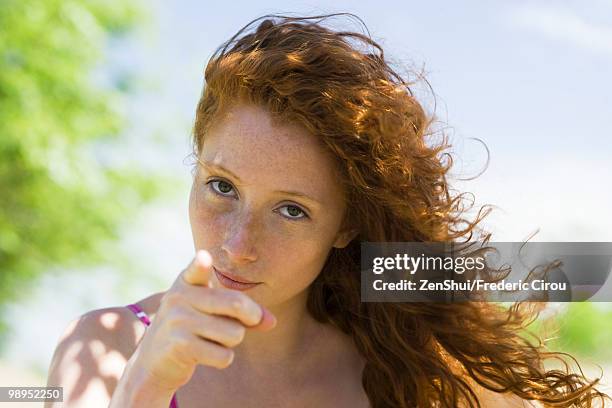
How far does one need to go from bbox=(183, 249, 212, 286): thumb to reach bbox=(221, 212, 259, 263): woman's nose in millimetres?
605

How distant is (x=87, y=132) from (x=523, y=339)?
9.36 meters

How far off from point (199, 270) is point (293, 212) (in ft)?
2.56

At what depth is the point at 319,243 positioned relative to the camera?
2.12 meters

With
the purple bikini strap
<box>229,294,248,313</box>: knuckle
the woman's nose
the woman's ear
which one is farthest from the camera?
the purple bikini strap

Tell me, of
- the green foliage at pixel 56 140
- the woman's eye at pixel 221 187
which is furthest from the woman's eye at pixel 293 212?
the green foliage at pixel 56 140

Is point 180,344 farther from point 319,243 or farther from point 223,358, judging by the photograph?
point 319,243

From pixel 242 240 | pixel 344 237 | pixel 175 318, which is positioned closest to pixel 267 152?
pixel 242 240

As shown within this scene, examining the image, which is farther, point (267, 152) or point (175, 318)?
point (267, 152)

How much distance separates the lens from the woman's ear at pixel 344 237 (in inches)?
89.0

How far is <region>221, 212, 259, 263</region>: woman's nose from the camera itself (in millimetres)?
1902

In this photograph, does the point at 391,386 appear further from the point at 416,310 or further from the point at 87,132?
the point at 87,132

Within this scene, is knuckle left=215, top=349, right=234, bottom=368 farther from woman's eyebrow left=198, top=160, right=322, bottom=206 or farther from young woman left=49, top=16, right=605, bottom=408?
woman's eyebrow left=198, top=160, right=322, bottom=206

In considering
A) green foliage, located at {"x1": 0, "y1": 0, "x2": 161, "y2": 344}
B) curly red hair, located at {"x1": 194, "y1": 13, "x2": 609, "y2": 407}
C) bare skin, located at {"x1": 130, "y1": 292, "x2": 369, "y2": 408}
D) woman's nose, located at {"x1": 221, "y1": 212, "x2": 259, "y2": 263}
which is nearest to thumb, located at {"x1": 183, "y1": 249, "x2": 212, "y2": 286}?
woman's nose, located at {"x1": 221, "y1": 212, "x2": 259, "y2": 263}

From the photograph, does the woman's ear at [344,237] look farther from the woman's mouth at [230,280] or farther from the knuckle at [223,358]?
the knuckle at [223,358]
